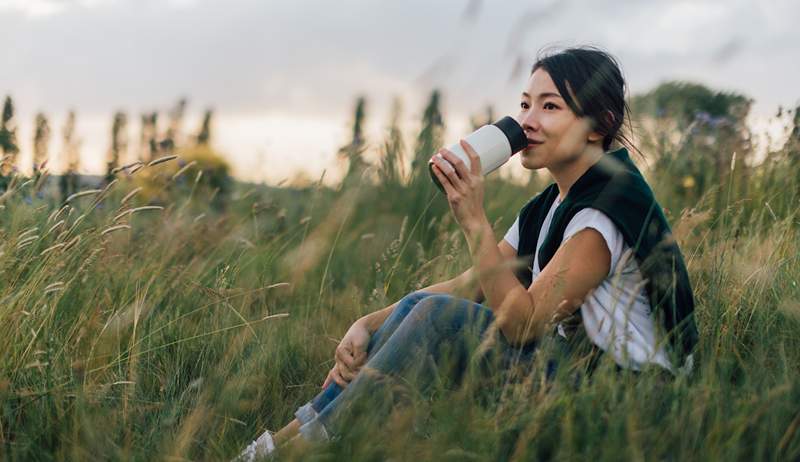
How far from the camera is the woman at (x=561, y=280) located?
2232 millimetres

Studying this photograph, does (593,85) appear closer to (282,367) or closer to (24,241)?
(282,367)

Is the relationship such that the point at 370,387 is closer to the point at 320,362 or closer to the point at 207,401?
the point at 207,401

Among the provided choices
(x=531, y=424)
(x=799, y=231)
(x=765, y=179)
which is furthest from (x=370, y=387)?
(x=765, y=179)

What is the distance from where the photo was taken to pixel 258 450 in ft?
7.22

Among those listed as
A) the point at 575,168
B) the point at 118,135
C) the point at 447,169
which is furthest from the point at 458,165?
the point at 118,135

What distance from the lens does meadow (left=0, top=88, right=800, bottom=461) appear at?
1935 millimetres

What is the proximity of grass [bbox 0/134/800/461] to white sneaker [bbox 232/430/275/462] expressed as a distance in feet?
0.25

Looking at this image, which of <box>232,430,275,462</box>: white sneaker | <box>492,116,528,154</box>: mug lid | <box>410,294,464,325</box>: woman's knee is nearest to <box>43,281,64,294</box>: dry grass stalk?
<box>232,430,275,462</box>: white sneaker

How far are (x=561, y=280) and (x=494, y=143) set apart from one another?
478 mm

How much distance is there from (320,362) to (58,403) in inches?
38.8

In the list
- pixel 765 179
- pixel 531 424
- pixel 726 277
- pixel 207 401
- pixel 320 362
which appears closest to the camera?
pixel 531 424

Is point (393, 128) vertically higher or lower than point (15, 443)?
higher

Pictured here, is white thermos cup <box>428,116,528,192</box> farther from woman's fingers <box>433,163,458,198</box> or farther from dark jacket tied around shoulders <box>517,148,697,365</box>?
dark jacket tied around shoulders <box>517,148,697,365</box>

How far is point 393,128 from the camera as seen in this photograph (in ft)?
19.2
